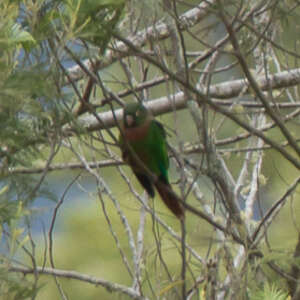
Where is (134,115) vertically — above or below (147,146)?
above

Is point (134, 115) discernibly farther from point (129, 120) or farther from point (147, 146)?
point (147, 146)

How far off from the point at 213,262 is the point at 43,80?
2.94ft

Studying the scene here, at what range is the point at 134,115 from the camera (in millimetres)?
2785

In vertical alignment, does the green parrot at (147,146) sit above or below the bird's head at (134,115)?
below

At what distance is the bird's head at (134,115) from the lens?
274 cm

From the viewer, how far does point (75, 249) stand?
966 centimetres

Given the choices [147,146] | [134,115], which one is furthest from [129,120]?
[147,146]

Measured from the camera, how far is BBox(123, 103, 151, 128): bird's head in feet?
8.98

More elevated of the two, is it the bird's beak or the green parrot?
the bird's beak

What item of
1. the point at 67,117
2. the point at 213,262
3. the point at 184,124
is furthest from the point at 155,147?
the point at 184,124

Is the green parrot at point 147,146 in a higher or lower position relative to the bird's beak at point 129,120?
lower

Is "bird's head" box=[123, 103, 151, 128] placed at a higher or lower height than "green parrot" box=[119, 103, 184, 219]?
higher

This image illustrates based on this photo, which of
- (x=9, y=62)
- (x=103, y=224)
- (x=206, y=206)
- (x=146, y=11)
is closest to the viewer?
(x=9, y=62)

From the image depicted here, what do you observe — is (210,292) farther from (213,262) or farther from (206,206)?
(206,206)
